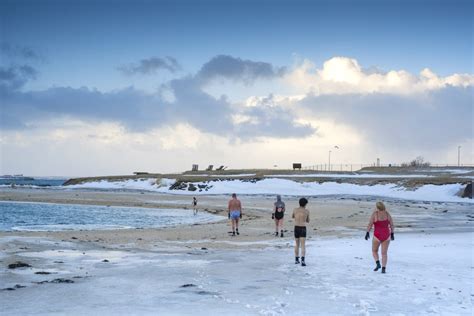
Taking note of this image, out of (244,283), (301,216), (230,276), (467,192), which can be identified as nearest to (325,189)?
(467,192)

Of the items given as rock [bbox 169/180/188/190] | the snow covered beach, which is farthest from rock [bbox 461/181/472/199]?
rock [bbox 169/180/188/190]

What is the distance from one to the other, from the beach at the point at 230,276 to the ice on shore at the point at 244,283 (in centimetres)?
2

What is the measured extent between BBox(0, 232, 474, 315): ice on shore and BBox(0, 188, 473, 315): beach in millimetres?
22

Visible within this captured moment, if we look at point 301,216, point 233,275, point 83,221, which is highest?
point 301,216

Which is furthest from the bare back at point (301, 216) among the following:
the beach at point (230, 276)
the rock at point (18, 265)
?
the rock at point (18, 265)

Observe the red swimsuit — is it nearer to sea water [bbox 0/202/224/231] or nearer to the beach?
the beach

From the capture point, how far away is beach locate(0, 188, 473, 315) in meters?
10.3

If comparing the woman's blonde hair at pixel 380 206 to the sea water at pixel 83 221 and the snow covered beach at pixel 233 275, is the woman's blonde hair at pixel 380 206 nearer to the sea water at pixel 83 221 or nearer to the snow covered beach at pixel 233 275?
the snow covered beach at pixel 233 275

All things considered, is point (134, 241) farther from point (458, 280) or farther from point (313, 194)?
point (313, 194)

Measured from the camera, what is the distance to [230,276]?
13.4 metres

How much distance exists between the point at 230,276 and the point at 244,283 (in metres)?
0.98

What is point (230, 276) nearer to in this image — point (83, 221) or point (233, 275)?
point (233, 275)

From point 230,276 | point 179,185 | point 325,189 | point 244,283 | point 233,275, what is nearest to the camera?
point 244,283

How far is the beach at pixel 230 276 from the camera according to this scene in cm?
1030
